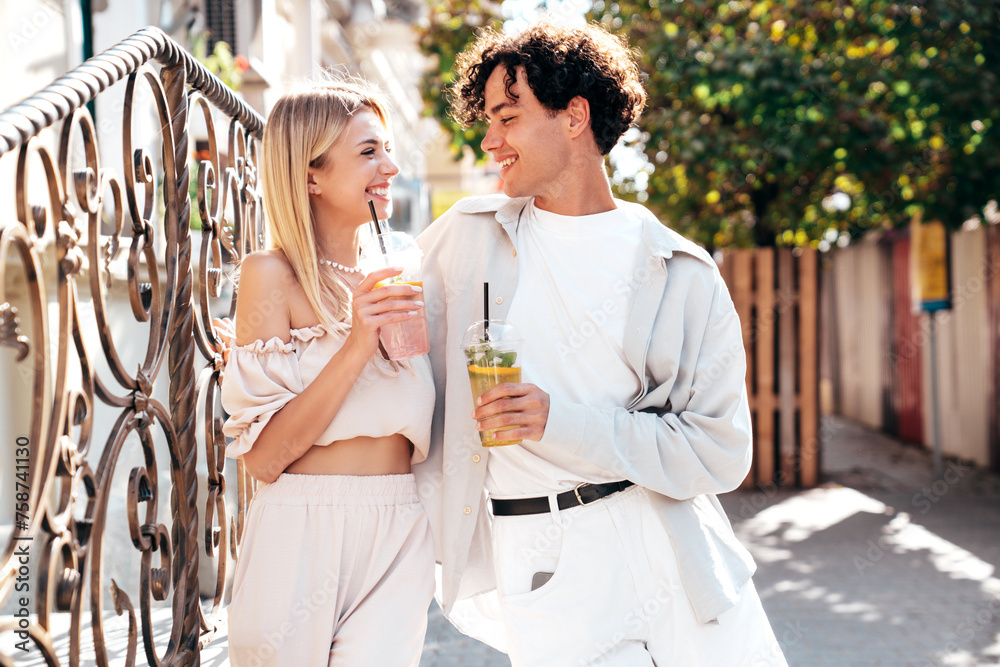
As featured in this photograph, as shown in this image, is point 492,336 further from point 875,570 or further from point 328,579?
point 875,570

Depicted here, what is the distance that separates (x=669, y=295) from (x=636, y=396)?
27cm

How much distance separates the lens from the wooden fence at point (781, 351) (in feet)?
28.5

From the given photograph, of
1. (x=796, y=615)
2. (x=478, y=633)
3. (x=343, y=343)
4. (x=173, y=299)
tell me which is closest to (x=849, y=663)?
(x=796, y=615)

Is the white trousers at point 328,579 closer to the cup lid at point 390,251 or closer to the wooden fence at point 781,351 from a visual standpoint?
the cup lid at point 390,251

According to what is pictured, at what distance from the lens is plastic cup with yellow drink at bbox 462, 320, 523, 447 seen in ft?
6.51

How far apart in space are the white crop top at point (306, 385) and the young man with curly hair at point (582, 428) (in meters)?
0.16

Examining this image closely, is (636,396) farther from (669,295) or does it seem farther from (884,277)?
(884,277)

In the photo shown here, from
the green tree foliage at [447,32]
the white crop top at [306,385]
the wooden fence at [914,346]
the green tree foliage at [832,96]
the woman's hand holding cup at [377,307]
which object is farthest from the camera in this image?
the green tree foliage at [447,32]

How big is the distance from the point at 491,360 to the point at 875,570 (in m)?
4.99

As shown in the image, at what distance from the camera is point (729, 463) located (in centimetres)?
222

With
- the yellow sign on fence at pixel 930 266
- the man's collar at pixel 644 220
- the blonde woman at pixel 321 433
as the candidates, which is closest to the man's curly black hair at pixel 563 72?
the man's collar at pixel 644 220

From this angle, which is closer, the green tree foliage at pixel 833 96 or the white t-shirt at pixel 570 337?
the white t-shirt at pixel 570 337

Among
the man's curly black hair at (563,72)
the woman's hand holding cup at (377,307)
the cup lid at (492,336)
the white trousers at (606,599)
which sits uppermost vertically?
the man's curly black hair at (563,72)

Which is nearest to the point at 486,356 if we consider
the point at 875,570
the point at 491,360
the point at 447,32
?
the point at 491,360
